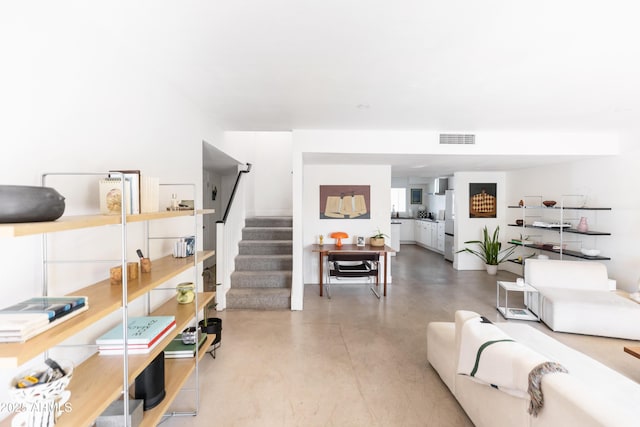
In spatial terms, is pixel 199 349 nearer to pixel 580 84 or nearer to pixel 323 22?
pixel 323 22

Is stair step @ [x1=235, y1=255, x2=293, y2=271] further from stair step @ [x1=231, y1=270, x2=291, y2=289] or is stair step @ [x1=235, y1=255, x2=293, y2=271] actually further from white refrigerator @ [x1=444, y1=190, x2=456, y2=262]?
white refrigerator @ [x1=444, y1=190, x2=456, y2=262]

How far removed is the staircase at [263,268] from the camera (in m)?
4.11

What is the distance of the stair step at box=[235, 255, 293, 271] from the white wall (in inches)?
33.8

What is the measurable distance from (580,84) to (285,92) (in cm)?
241

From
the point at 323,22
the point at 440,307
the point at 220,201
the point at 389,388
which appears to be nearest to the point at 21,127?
the point at 323,22

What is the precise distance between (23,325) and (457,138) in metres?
4.38

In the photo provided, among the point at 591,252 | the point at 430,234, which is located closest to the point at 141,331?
the point at 591,252

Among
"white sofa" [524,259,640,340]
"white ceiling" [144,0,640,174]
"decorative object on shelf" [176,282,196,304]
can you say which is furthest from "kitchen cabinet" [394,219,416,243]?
"decorative object on shelf" [176,282,196,304]

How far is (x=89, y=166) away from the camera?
1.59 m

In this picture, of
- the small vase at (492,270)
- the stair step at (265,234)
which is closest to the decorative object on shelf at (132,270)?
the stair step at (265,234)

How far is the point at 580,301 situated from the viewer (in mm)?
3279

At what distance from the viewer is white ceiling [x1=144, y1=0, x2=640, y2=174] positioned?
1.50m

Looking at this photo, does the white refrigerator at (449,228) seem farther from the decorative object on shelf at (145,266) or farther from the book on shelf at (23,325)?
the book on shelf at (23,325)

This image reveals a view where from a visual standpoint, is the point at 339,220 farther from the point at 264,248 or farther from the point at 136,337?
the point at 136,337
